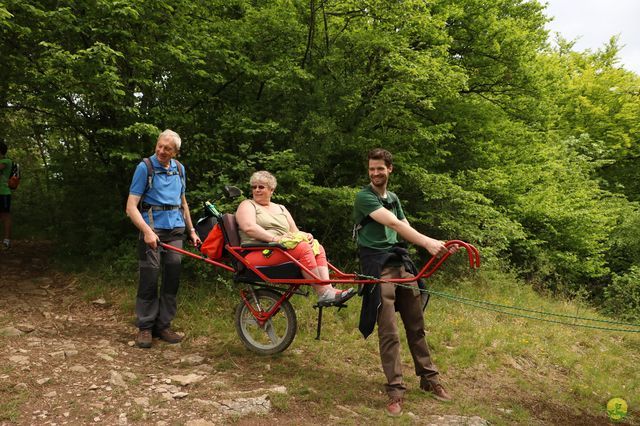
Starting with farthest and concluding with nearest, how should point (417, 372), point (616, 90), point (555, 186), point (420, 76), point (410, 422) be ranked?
point (616, 90) < point (555, 186) < point (420, 76) < point (417, 372) < point (410, 422)

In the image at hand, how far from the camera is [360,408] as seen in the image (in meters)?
3.62

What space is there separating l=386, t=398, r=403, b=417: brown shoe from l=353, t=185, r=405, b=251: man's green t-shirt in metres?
1.21

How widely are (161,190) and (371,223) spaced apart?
2144 mm

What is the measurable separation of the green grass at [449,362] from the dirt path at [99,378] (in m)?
0.27

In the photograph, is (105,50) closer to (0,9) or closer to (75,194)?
(0,9)

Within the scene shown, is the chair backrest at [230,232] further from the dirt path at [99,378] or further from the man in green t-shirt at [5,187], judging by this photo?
the man in green t-shirt at [5,187]

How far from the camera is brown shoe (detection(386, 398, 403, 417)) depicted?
3504 millimetres

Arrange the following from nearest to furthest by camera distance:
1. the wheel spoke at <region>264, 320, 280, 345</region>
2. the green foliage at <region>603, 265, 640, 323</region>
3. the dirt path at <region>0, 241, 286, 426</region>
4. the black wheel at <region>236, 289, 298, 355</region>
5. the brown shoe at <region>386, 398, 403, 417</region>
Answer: the dirt path at <region>0, 241, 286, 426</region>, the brown shoe at <region>386, 398, 403, 417</region>, the black wheel at <region>236, 289, 298, 355</region>, the wheel spoke at <region>264, 320, 280, 345</region>, the green foliage at <region>603, 265, 640, 323</region>

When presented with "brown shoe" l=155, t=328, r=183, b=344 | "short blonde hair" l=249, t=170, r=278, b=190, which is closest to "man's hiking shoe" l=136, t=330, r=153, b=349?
"brown shoe" l=155, t=328, r=183, b=344

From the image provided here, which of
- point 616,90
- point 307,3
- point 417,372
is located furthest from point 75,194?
point 616,90

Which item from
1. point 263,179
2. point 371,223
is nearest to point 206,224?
point 263,179

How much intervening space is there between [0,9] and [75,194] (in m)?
4.21

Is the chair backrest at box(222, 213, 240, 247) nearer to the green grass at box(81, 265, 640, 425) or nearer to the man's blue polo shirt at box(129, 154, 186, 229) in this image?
the man's blue polo shirt at box(129, 154, 186, 229)

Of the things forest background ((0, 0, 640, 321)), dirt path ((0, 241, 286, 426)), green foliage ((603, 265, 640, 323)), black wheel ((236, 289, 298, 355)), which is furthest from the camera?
green foliage ((603, 265, 640, 323))
